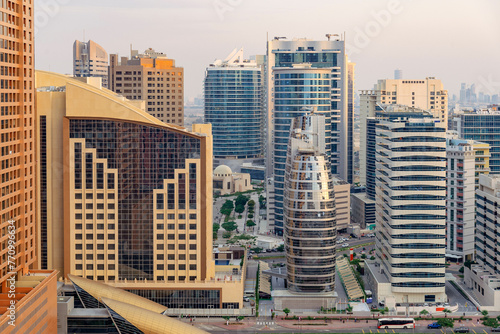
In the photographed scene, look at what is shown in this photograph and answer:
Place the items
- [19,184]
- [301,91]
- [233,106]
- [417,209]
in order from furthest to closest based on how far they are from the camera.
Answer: [233,106] < [301,91] < [417,209] < [19,184]

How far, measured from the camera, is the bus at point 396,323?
68.0 m

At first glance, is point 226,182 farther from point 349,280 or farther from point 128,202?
point 128,202

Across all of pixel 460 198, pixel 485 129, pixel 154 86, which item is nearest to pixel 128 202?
pixel 460 198

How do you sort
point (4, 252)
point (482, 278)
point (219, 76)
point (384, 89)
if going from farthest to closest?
point (219, 76) < point (384, 89) < point (482, 278) < point (4, 252)

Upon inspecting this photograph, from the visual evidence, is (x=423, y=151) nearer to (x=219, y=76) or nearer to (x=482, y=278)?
(x=482, y=278)

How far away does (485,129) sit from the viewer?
338 ft

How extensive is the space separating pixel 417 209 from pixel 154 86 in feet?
182

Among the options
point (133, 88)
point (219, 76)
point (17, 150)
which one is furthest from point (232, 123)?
point (17, 150)

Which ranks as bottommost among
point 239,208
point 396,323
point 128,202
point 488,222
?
point 396,323

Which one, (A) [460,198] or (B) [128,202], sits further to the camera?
(A) [460,198]

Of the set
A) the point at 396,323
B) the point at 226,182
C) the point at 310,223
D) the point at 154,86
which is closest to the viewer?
the point at 396,323

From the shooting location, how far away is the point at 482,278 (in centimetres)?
7506

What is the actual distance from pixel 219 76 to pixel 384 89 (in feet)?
144

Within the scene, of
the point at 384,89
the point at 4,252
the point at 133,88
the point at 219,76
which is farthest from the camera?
the point at 219,76
